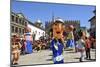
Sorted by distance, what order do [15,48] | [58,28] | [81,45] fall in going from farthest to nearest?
[81,45]
[58,28]
[15,48]

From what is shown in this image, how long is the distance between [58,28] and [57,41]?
0.52 feet

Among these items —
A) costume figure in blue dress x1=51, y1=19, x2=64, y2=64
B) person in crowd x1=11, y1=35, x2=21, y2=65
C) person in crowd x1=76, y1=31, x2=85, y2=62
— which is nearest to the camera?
person in crowd x1=11, y1=35, x2=21, y2=65

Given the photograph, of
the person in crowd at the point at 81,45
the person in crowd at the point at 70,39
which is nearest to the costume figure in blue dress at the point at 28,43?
the person in crowd at the point at 70,39

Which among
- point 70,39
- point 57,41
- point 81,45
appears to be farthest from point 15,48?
point 81,45

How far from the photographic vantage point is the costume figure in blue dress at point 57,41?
2.63m

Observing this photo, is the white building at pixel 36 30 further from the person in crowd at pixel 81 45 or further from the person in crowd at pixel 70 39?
the person in crowd at pixel 81 45

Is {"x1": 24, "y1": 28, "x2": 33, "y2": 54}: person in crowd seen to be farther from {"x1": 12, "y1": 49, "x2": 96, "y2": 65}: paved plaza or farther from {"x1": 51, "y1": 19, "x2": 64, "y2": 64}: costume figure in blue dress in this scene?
{"x1": 51, "y1": 19, "x2": 64, "y2": 64}: costume figure in blue dress

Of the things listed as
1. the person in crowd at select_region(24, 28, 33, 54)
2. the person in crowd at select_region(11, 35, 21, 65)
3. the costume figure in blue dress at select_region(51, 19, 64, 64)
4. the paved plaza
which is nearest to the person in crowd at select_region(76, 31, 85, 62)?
the paved plaza

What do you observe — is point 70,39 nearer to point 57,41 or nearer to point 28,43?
point 57,41

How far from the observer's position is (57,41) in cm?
265

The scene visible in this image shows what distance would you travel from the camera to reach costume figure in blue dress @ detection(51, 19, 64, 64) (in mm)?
2626
